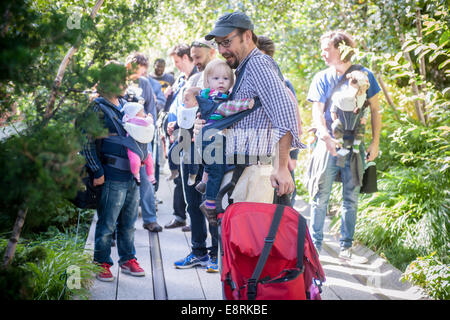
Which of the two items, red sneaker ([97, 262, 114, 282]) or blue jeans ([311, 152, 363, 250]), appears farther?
blue jeans ([311, 152, 363, 250])

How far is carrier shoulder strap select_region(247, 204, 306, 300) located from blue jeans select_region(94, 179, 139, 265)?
1662 millimetres

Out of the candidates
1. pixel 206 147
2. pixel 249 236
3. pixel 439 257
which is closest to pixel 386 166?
pixel 439 257

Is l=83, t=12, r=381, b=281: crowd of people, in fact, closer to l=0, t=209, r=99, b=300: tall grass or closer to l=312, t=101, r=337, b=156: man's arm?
l=312, t=101, r=337, b=156: man's arm

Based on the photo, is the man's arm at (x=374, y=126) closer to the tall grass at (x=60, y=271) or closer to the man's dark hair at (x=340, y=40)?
the man's dark hair at (x=340, y=40)

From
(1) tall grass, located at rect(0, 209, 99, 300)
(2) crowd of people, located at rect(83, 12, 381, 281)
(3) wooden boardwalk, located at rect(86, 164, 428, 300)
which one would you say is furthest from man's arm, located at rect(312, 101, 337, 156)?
(1) tall grass, located at rect(0, 209, 99, 300)

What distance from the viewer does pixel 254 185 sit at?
108 inches

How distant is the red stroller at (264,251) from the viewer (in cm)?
231

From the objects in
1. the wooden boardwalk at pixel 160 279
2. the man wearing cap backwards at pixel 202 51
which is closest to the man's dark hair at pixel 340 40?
the man wearing cap backwards at pixel 202 51

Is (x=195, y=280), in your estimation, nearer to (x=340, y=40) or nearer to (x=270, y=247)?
(x=270, y=247)

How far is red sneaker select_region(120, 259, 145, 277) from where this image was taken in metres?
3.78

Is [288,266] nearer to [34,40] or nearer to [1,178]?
[1,178]

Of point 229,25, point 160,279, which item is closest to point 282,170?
point 229,25

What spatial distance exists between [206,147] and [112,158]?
38.7 inches

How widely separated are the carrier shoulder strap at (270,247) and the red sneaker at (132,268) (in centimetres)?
178
